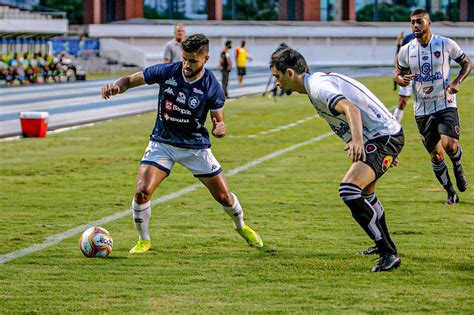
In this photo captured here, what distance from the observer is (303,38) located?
254 feet

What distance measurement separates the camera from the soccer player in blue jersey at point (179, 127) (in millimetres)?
9484

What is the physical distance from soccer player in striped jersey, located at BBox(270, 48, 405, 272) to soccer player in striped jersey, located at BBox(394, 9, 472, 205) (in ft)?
13.1

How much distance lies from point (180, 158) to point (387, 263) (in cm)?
204

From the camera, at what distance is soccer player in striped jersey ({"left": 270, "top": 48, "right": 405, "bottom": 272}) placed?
8.41 m

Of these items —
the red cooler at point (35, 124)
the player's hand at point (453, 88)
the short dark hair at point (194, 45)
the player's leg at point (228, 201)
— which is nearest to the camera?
the short dark hair at point (194, 45)

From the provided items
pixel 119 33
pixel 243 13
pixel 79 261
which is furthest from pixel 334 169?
pixel 243 13

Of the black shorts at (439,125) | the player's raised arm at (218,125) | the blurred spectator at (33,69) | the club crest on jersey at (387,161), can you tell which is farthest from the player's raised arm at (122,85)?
the blurred spectator at (33,69)

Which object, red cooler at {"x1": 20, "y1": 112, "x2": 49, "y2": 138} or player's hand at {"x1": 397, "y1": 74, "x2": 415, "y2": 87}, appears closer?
player's hand at {"x1": 397, "y1": 74, "x2": 415, "y2": 87}

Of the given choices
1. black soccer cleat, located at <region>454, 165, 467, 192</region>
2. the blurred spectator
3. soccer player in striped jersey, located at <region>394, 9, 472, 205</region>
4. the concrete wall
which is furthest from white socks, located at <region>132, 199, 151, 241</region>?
the concrete wall

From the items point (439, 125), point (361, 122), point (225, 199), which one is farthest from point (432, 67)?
point (361, 122)

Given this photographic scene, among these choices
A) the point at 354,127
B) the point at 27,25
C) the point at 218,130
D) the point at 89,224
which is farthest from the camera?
the point at 27,25

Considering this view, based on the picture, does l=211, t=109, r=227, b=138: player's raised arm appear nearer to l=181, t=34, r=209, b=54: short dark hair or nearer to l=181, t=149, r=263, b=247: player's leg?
l=181, t=149, r=263, b=247: player's leg

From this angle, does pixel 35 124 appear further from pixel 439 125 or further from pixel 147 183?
pixel 147 183

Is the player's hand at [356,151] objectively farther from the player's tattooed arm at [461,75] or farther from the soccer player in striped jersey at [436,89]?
the player's tattooed arm at [461,75]
